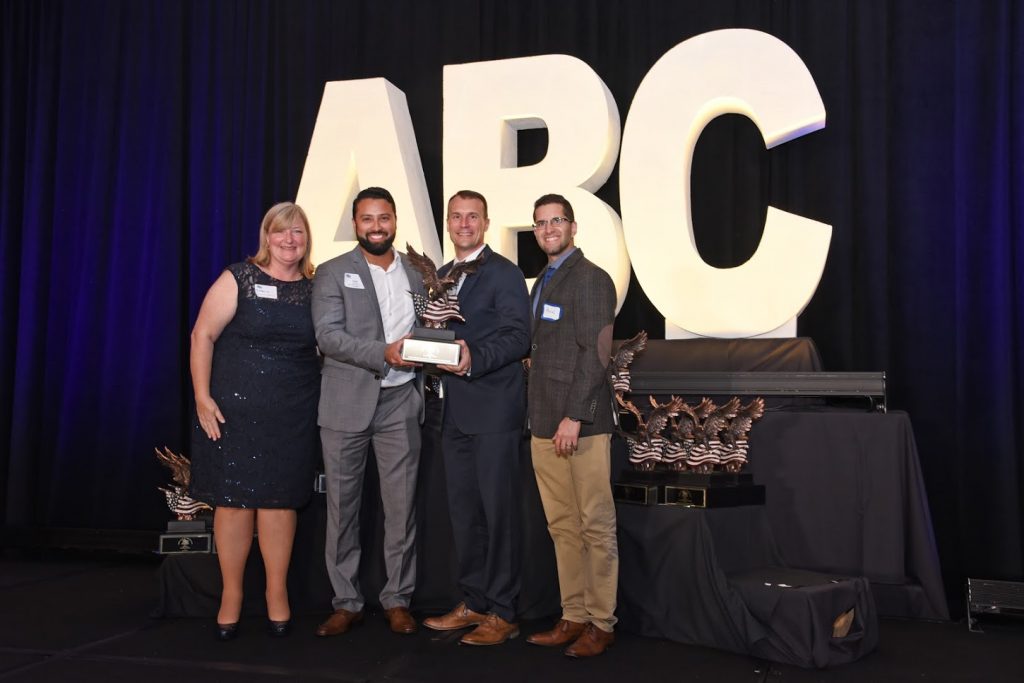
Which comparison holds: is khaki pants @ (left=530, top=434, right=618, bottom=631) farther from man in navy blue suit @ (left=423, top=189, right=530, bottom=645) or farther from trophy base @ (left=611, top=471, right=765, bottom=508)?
trophy base @ (left=611, top=471, right=765, bottom=508)

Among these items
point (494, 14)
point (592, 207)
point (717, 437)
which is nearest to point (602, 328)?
point (717, 437)

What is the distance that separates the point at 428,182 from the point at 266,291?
234 cm

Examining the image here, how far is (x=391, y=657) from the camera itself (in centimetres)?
305

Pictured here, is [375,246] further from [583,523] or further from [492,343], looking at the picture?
[583,523]

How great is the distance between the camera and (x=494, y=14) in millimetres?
5355

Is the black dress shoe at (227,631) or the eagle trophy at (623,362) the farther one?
the eagle trophy at (623,362)

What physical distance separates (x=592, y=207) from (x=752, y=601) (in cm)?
231

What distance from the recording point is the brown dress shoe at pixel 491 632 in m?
3.16

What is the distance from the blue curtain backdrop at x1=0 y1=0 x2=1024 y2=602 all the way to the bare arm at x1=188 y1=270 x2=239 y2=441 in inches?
92.0

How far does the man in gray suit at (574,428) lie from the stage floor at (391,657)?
18 centimetres

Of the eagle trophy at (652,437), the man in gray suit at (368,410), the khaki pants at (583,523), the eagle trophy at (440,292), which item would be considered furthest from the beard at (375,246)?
the eagle trophy at (652,437)

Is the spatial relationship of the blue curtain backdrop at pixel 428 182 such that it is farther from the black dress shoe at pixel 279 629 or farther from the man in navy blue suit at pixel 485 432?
the black dress shoe at pixel 279 629

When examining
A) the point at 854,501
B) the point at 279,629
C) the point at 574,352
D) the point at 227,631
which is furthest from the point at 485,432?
the point at 854,501

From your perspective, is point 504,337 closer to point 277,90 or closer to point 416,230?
point 416,230
